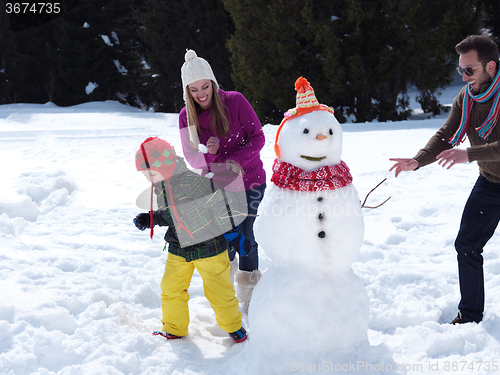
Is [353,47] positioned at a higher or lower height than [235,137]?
higher

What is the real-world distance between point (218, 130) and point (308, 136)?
2.88ft

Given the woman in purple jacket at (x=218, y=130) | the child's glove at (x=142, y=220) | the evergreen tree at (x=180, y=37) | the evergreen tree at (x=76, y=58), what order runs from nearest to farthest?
the child's glove at (x=142, y=220), the woman in purple jacket at (x=218, y=130), the evergreen tree at (x=180, y=37), the evergreen tree at (x=76, y=58)

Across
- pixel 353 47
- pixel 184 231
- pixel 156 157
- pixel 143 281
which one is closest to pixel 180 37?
pixel 353 47

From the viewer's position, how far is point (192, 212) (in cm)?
258

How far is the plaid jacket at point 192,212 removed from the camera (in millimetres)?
2584

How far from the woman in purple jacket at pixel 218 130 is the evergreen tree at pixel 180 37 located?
13.7 m

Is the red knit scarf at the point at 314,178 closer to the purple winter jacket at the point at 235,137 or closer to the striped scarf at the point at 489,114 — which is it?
the purple winter jacket at the point at 235,137

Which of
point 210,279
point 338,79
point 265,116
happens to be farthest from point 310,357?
point 265,116

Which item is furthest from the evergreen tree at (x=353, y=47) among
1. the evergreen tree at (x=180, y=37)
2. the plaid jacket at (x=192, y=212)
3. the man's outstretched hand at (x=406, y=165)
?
the plaid jacket at (x=192, y=212)

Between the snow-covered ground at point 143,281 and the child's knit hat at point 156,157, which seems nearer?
the snow-covered ground at point 143,281

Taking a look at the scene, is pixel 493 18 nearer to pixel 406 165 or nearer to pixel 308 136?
pixel 406 165

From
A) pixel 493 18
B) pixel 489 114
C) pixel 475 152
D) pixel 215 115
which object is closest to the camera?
pixel 475 152

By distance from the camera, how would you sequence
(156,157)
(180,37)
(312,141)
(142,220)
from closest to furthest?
(312,141) < (156,157) < (142,220) < (180,37)

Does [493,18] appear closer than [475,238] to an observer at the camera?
No
